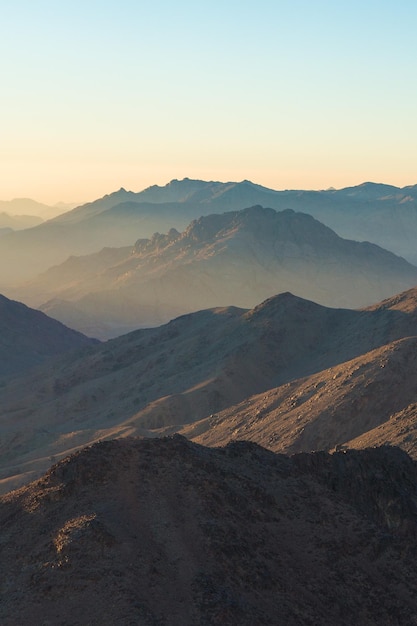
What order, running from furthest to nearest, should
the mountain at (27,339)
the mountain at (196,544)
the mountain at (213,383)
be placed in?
the mountain at (27,339)
the mountain at (213,383)
the mountain at (196,544)

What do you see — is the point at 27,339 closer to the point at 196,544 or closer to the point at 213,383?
the point at 213,383

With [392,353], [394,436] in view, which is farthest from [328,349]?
[394,436]

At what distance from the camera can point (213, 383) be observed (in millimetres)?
80688

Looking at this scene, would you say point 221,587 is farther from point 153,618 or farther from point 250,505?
point 250,505

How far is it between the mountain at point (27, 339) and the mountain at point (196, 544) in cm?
9157

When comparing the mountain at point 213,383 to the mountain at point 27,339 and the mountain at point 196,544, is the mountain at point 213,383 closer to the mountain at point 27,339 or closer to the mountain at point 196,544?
the mountain at point 27,339

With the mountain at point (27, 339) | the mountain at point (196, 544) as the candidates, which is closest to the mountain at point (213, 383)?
the mountain at point (27, 339)

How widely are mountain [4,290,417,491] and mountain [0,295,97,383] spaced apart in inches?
800

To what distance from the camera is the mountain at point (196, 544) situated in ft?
80.4

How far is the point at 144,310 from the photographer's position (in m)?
193

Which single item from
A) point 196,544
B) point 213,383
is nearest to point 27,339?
point 213,383

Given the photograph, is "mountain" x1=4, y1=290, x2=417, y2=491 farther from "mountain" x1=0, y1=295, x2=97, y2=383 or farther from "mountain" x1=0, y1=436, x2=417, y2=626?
"mountain" x1=0, y1=436, x2=417, y2=626

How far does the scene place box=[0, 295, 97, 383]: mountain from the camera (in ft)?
418

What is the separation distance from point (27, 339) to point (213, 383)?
60.5 m
